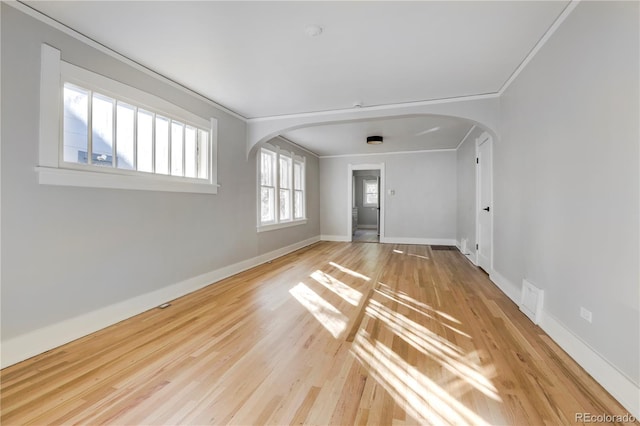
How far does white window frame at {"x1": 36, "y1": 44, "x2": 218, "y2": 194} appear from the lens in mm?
2123

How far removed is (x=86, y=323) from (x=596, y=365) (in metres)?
3.65

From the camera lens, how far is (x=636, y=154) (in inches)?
56.7

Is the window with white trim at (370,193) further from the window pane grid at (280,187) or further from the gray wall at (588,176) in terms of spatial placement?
the gray wall at (588,176)

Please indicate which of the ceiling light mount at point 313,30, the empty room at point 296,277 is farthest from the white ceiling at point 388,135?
the ceiling light mount at point 313,30

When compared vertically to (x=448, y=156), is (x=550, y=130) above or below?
below

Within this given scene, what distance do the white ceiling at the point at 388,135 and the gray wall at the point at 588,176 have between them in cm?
197

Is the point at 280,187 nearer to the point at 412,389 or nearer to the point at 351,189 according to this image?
the point at 351,189

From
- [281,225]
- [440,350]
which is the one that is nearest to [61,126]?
[440,350]

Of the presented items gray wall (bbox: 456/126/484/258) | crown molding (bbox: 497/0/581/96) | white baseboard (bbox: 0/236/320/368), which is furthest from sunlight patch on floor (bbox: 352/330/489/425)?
gray wall (bbox: 456/126/484/258)

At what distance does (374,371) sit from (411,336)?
2.09 ft

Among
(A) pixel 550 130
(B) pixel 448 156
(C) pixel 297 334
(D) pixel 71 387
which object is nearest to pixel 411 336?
(C) pixel 297 334

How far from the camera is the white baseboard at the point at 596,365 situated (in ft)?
4.74

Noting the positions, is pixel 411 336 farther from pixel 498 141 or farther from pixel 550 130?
pixel 498 141

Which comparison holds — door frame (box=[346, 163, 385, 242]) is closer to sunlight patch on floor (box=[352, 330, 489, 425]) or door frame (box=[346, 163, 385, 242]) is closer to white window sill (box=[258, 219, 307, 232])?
white window sill (box=[258, 219, 307, 232])
